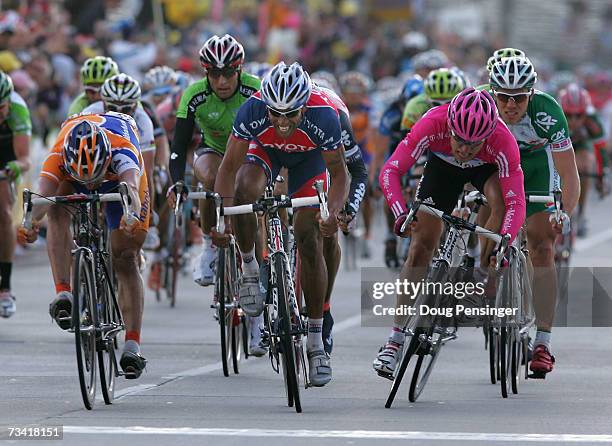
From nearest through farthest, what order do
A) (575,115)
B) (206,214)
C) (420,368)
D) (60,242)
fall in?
(420,368)
(60,242)
(206,214)
(575,115)

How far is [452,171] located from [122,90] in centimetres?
372

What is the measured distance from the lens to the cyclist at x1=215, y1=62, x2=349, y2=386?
1019 cm

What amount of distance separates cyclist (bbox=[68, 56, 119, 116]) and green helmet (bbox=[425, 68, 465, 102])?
9.34 ft

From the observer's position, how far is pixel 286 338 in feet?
32.3

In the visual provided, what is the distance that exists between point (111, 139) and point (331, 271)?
1891 millimetres

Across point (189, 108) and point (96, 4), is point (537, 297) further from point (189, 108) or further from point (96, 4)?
point (96, 4)

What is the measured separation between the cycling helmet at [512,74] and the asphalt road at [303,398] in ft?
6.50

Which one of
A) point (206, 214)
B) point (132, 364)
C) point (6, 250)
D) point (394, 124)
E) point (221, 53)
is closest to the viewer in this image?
point (132, 364)

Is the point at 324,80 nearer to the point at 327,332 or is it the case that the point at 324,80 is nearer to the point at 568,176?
the point at 568,176

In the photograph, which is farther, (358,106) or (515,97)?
(358,106)

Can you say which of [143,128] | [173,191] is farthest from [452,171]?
[143,128]

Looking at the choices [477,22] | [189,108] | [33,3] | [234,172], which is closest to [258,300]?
[234,172]

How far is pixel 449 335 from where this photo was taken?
10.2 metres

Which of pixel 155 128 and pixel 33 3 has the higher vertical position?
pixel 33 3
